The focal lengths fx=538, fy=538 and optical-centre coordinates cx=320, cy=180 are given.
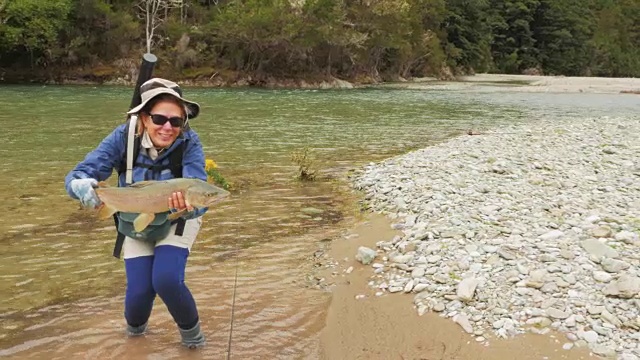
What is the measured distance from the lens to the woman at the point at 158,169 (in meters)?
3.79

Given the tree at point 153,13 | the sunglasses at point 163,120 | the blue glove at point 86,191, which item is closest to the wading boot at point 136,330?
the blue glove at point 86,191

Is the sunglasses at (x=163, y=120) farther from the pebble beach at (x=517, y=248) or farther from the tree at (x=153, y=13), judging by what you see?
the tree at (x=153, y=13)

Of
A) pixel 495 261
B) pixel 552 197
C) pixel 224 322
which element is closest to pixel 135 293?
pixel 224 322

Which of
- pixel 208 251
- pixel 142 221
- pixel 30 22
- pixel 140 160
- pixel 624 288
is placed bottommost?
pixel 208 251

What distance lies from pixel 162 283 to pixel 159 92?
1.34m

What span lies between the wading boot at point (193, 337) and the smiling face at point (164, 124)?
1.53 m

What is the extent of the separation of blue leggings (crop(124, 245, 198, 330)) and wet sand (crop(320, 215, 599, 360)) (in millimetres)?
1203

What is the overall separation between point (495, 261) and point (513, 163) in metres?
5.40

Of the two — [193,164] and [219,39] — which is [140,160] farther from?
[219,39]

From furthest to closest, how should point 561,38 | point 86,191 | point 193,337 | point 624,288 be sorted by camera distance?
1. point 561,38
2. point 193,337
3. point 624,288
4. point 86,191

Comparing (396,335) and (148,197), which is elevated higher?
(148,197)

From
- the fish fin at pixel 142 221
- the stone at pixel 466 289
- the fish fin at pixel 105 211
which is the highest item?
the fish fin at pixel 105 211

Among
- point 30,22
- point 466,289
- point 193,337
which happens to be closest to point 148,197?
point 193,337

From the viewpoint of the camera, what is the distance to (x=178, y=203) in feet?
11.8
